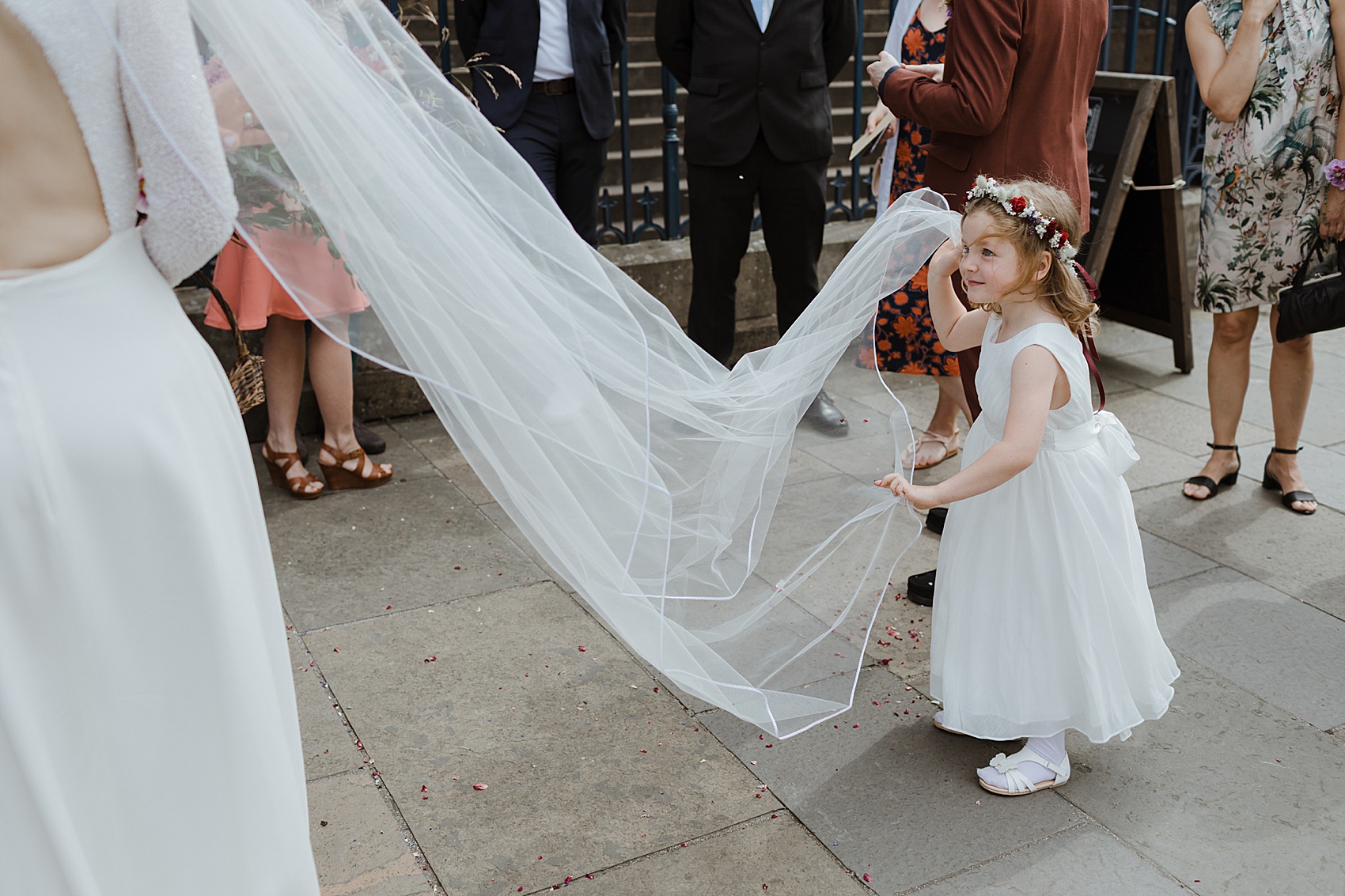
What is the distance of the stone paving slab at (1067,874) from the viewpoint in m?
2.57

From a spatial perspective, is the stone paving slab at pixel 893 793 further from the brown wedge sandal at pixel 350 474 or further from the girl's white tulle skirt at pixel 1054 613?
the brown wedge sandal at pixel 350 474

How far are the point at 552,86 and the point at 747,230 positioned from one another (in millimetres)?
1043

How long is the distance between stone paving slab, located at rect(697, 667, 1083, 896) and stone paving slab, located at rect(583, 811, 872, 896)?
0.06 meters

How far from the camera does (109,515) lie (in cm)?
183

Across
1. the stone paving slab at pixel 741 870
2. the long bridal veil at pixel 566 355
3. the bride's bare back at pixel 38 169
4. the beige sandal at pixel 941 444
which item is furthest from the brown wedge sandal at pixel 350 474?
the bride's bare back at pixel 38 169

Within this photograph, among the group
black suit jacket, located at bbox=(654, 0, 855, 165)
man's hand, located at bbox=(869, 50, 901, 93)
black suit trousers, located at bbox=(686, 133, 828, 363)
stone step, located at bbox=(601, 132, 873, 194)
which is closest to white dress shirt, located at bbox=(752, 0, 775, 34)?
black suit jacket, located at bbox=(654, 0, 855, 165)

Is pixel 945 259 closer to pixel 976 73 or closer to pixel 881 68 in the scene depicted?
pixel 976 73

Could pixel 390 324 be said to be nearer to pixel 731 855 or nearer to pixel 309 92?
pixel 309 92

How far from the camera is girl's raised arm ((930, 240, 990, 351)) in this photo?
3.03 m

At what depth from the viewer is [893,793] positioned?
9.57 feet

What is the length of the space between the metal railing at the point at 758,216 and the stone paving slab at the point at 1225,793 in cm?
337

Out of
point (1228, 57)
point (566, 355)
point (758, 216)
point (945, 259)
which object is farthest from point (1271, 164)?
point (758, 216)

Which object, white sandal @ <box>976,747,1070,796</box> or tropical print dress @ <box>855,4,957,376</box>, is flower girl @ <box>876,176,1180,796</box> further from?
tropical print dress @ <box>855,4,957,376</box>

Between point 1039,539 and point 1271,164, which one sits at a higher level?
point 1271,164
